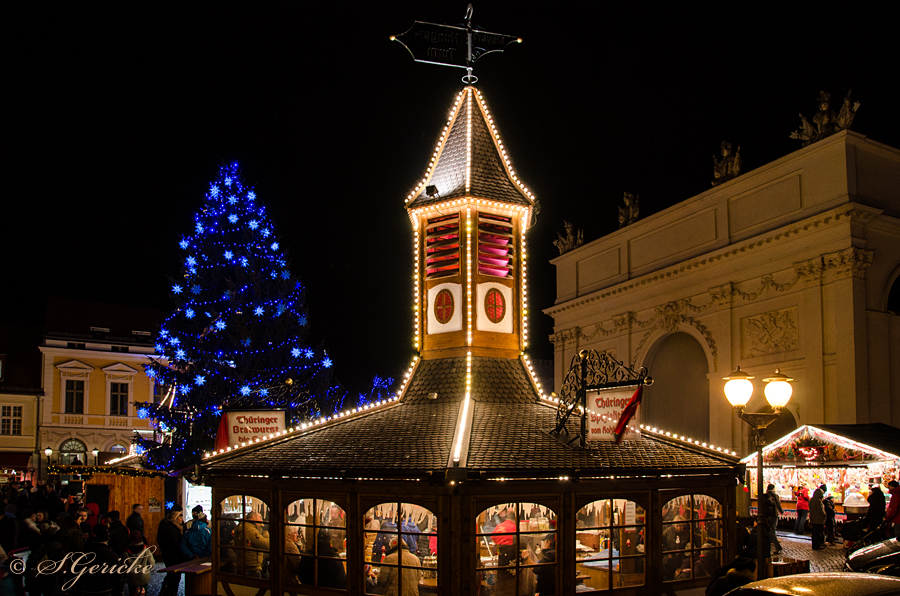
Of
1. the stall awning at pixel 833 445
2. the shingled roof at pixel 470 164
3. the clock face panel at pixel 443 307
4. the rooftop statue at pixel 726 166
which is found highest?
the rooftop statue at pixel 726 166

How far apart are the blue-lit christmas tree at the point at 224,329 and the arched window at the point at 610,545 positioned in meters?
11.1

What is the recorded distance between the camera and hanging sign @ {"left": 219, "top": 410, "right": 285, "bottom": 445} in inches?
512

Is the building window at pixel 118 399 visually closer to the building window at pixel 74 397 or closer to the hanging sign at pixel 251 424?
the building window at pixel 74 397

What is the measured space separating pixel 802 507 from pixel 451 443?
16.7 metres

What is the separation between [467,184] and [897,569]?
8.82 m

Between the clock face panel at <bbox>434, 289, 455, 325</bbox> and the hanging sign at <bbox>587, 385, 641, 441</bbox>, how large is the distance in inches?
132

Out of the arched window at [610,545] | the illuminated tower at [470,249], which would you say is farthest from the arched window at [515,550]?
the illuminated tower at [470,249]

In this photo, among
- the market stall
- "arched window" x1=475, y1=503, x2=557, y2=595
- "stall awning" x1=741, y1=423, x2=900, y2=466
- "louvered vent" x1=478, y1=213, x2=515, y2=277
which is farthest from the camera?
the market stall

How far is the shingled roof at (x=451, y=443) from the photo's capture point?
964 cm

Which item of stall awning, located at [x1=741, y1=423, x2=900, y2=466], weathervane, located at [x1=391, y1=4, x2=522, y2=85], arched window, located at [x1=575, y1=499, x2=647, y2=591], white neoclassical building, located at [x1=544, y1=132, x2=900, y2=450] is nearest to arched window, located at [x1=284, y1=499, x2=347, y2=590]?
arched window, located at [x1=575, y1=499, x2=647, y2=591]

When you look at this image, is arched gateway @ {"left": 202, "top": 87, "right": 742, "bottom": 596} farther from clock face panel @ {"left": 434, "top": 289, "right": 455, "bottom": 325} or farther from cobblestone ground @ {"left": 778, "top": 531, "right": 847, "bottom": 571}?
cobblestone ground @ {"left": 778, "top": 531, "right": 847, "bottom": 571}

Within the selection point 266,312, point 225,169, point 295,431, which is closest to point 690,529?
point 295,431

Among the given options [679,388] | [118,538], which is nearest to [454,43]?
[118,538]

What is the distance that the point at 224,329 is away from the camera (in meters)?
20.2
